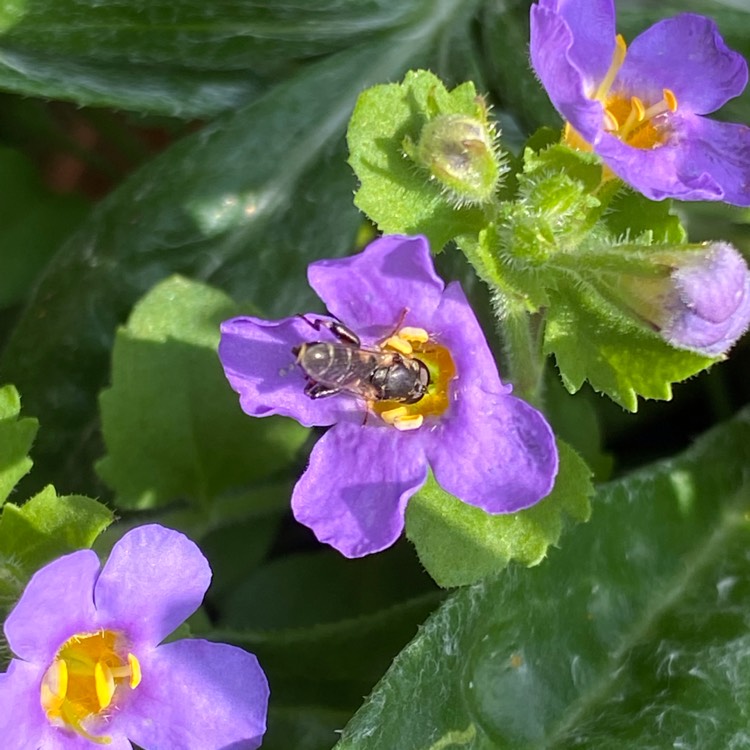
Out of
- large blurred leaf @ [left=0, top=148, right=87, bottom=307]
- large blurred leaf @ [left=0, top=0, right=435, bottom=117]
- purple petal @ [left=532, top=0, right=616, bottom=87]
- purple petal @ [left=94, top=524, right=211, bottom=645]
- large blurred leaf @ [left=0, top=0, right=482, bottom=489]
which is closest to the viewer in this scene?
purple petal @ [left=94, top=524, right=211, bottom=645]

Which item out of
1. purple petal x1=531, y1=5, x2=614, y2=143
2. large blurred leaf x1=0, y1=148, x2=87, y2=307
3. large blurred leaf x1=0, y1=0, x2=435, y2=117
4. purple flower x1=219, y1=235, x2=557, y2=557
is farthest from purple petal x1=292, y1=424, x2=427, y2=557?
large blurred leaf x1=0, y1=148, x2=87, y2=307

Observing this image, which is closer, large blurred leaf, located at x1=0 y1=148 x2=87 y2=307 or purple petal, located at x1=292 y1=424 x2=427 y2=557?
purple petal, located at x1=292 y1=424 x2=427 y2=557

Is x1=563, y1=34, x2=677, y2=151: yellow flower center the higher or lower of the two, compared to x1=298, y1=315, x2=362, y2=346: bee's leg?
higher

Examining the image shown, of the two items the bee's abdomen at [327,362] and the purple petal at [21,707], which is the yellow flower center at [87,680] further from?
the bee's abdomen at [327,362]

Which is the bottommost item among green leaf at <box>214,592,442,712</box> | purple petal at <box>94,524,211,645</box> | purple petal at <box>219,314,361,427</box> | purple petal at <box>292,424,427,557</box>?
green leaf at <box>214,592,442,712</box>

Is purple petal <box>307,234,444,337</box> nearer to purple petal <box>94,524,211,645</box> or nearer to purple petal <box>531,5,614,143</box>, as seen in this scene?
purple petal <box>531,5,614,143</box>

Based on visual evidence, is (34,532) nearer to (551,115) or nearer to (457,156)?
(457,156)

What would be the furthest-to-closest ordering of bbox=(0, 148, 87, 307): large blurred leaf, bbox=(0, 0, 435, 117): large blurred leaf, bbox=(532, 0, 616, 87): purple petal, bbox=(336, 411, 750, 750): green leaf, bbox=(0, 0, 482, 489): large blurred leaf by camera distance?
1. bbox=(0, 148, 87, 307): large blurred leaf
2. bbox=(0, 0, 482, 489): large blurred leaf
3. bbox=(0, 0, 435, 117): large blurred leaf
4. bbox=(336, 411, 750, 750): green leaf
5. bbox=(532, 0, 616, 87): purple petal

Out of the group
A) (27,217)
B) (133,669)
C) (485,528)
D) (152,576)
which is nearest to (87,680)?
(133,669)

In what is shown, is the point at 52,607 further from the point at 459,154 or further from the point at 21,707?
the point at 459,154
